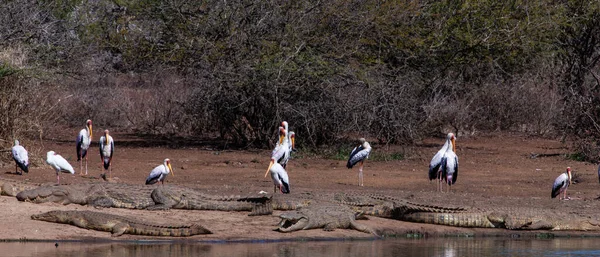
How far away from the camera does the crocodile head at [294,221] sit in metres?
11.1

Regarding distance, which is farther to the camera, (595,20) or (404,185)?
(595,20)

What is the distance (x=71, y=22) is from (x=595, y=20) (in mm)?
14633

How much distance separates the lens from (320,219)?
1122cm

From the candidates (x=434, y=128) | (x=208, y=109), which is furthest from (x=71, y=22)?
(x=434, y=128)

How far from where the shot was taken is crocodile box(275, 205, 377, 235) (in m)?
11.1

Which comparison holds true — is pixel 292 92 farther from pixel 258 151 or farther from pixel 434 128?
pixel 434 128

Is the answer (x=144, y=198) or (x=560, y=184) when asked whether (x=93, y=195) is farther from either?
(x=560, y=184)

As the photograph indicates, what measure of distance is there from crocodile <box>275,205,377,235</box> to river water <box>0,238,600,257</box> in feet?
1.11

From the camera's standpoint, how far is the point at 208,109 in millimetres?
20500

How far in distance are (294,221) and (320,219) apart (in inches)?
12.1

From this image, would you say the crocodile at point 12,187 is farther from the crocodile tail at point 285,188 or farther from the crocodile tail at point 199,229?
the crocodile tail at point 285,188

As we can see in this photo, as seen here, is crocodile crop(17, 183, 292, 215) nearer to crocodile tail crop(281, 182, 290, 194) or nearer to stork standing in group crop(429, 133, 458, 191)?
crocodile tail crop(281, 182, 290, 194)

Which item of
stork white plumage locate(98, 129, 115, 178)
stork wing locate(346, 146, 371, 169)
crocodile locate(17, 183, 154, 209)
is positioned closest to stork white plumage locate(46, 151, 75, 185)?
crocodile locate(17, 183, 154, 209)


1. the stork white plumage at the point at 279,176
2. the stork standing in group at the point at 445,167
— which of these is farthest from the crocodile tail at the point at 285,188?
the stork standing in group at the point at 445,167
